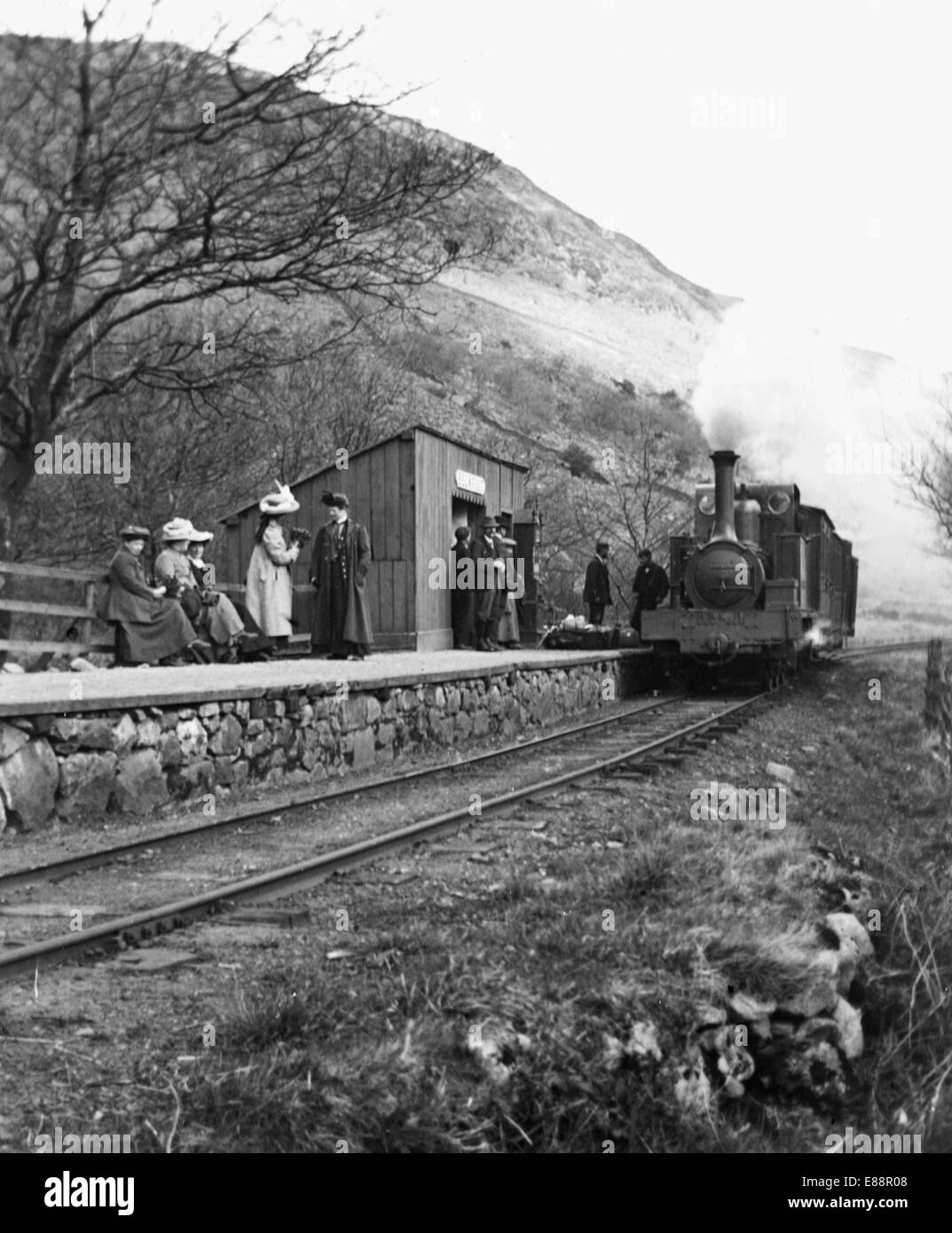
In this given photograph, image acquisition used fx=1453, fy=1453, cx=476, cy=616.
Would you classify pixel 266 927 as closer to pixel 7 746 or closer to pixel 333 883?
pixel 333 883

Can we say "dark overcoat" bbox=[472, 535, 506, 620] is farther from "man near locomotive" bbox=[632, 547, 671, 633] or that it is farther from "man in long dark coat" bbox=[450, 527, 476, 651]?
"man near locomotive" bbox=[632, 547, 671, 633]

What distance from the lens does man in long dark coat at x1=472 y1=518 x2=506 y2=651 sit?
741 inches

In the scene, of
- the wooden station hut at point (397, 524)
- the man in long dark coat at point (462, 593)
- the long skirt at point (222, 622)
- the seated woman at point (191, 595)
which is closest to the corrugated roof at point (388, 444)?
the wooden station hut at point (397, 524)

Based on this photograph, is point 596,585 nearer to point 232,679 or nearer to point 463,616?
point 463,616

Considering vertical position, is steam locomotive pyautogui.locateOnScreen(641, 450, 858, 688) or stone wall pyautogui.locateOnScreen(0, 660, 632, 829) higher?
steam locomotive pyautogui.locateOnScreen(641, 450, 858, 688)

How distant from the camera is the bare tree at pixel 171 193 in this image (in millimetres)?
12805

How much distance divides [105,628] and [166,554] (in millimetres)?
7484

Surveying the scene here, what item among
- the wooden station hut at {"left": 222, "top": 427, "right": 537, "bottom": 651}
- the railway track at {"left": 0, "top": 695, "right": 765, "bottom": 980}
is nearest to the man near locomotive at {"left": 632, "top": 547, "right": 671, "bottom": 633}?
the wooden station hut at {"left": 222, "top": 427, "right": 537, "bottom": 651}

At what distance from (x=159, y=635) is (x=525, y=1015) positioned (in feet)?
33.1

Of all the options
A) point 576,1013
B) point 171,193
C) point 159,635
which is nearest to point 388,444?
point 171,193

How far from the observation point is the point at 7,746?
8094 millimetres

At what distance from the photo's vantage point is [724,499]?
2033 centimetres

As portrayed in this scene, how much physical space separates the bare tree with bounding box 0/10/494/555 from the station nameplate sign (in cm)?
587

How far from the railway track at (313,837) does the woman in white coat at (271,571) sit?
3.38 m
